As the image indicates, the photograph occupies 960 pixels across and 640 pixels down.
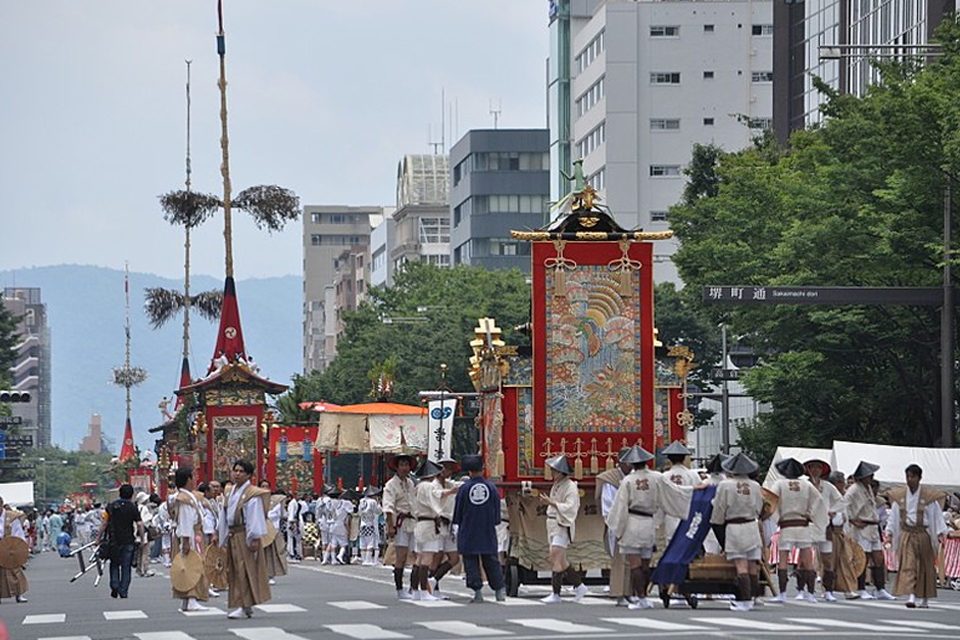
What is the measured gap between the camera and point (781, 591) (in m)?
26.6

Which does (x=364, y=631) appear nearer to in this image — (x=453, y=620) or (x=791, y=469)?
(x=453, y=620)

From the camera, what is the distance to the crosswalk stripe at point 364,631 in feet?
65.2

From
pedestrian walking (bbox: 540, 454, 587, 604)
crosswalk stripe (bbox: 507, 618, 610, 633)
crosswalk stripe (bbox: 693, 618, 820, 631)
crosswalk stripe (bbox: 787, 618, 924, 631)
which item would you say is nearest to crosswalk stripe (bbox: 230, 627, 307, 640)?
crosswalk stripe (bbox: 507, 618, 610, 633)

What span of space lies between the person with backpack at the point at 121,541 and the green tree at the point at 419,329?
42764mm

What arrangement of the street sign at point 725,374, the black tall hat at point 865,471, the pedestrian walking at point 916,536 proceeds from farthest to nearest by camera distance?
the street sign at point 725,374 < the black tall hat at point 865,471 < the pedestrian walking at point 916,536

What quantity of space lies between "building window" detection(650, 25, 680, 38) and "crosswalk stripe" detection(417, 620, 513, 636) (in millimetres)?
89670

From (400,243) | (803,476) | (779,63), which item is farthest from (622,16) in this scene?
(803,476)

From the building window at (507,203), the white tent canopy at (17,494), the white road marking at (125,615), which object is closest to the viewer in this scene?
the white road marking at (125,615)

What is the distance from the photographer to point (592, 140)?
112500 millimetres

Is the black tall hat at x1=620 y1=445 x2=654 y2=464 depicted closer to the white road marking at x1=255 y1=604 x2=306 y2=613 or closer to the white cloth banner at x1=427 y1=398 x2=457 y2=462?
the white road marking at x1=255 y1=604 x2=306 y2=613

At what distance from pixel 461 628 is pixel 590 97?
93262 millimetres

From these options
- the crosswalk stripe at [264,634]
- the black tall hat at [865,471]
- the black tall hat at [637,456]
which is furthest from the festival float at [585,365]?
the crosswalk stripe at [264,634]

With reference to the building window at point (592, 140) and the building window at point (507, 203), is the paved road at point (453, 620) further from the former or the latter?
the building window at point (507, 203)

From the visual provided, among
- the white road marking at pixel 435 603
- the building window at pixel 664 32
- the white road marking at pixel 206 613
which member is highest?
the building window at pixel 664 32
